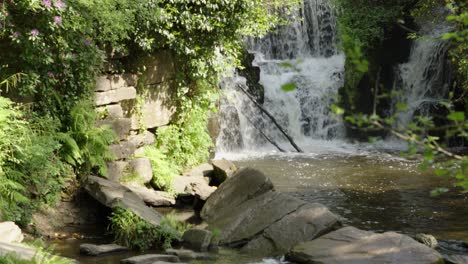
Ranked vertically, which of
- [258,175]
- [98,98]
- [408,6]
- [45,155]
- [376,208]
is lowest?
[376,208]

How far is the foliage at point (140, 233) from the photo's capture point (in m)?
8.80

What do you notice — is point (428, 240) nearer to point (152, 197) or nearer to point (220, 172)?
point (152, 197)

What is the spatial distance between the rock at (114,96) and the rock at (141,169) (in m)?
1.17

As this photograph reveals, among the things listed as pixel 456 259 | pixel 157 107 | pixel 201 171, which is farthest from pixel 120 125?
pixel 456 259

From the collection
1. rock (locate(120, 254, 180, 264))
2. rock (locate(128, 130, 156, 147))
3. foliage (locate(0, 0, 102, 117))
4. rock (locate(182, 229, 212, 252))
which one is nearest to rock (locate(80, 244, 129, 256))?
rock (locate(120, 254, 180, 264))

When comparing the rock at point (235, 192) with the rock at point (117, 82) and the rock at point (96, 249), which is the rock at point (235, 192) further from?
the rock at point (117, 82)

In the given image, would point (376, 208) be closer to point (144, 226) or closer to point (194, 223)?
point (194, 223)

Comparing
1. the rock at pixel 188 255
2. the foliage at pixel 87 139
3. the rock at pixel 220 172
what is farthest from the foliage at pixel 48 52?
the rock at pixel 220 172

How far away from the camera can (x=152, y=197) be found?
10812mm

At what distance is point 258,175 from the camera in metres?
10.6

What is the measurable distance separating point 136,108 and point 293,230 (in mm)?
4650

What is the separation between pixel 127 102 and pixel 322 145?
8.49 m

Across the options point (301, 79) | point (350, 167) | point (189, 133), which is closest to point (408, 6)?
point (301, 79)

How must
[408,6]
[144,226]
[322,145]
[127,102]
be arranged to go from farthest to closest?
[408,6] → [322,145] → [127,102] → [144,226]
